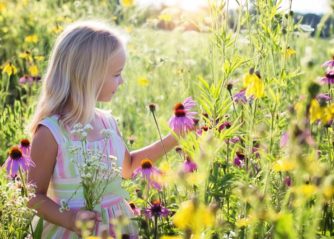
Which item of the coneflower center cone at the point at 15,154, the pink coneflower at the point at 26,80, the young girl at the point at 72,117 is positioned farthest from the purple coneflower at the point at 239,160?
the pink coneflower at the point at 26,80

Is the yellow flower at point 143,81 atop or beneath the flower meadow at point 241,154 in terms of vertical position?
beneath

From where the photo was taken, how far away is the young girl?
6.33 ft

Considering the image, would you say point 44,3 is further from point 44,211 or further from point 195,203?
point 195,203

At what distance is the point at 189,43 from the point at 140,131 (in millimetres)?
3511

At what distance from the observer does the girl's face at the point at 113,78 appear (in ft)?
6.79

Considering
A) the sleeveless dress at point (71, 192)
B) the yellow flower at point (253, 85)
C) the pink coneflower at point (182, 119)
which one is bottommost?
the sleeveless dress at point (71, 192)

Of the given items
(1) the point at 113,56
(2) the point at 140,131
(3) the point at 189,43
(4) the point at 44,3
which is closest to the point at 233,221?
(1) the point at 113,56

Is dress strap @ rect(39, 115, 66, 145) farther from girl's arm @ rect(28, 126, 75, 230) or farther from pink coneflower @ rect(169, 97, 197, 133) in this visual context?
pink coneflower @ rect(169, 97, 197, 133)

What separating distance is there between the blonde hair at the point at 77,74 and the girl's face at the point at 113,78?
15 millimetres

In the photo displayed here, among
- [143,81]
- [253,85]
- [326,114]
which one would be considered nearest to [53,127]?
[253,85]

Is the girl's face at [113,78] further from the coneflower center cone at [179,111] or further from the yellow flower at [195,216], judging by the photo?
the yellow flower at [195,216]

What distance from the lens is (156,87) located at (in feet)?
13.7

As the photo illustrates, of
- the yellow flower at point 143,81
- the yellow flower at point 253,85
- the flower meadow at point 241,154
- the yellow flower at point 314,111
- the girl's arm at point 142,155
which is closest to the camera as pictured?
the flower meadow at point 241,154

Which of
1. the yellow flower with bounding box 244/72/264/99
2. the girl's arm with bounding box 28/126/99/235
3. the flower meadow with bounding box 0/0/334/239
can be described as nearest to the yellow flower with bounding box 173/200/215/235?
the flower meadow with bounding box 0/0/334/239
